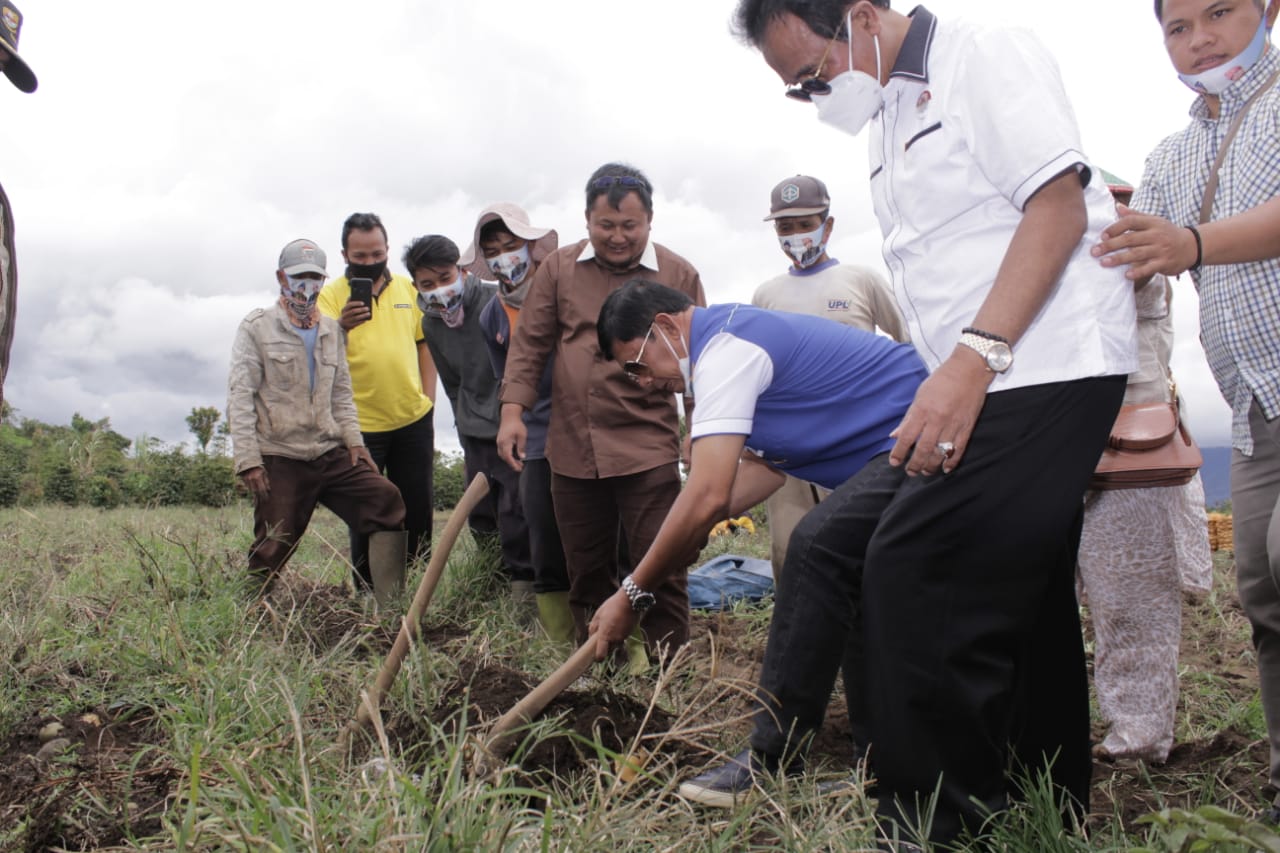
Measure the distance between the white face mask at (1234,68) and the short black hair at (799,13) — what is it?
0.86 m

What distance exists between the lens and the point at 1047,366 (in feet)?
6.07

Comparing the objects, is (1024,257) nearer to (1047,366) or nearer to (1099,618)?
(1047,366)

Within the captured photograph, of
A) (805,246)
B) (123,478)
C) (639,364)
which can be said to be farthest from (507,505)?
(123,478)

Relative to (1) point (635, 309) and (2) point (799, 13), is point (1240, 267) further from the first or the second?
(1) point (635, 309)

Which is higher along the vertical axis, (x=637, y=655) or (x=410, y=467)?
(x=410, y=467)

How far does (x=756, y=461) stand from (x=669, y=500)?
75 centimetres

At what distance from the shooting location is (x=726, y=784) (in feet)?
7.34

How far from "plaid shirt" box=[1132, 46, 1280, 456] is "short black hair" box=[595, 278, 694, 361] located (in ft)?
4.23

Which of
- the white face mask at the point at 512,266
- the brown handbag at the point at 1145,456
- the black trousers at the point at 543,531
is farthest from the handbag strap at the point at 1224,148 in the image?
the white face mask at the point at 512,266

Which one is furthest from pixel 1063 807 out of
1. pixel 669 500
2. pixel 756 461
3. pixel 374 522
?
pixel 374 522

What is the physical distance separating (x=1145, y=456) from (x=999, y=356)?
123cm

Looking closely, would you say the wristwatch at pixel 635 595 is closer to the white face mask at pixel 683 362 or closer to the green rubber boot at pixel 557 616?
the white face mask at pixel 683 362

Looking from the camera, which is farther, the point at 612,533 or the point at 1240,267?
the point at 612,533

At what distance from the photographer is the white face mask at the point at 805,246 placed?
453 centimetres
